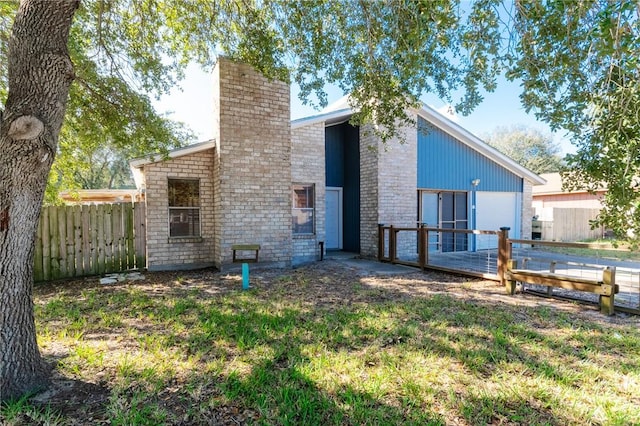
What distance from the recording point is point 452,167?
12.0 meters

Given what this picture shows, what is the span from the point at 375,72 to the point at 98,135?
5.99 metres

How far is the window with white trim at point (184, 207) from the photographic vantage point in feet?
26.5

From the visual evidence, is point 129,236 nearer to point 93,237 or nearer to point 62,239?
point 93,237

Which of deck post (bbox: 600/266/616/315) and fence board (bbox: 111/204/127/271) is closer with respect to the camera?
deck post (bbox: 600/266/616/315)

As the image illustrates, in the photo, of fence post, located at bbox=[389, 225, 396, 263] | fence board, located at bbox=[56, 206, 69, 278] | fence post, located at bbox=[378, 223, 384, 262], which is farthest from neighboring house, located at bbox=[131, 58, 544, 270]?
fence board, located at bbox=[56, 206, 69, 278]

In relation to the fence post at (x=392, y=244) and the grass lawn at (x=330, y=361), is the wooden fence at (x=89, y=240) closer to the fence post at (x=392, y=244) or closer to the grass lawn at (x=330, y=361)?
the grass lawn at (x=330, y=361)

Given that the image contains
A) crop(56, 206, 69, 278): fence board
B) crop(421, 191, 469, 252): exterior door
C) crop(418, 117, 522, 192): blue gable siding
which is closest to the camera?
crop(56, 206, 69, 278): fence board

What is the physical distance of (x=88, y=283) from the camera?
6699mm

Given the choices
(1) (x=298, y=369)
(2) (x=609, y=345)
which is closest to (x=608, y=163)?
(2) (x=609, y=345)

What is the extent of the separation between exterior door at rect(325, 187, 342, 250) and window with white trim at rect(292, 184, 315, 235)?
1.69 metres

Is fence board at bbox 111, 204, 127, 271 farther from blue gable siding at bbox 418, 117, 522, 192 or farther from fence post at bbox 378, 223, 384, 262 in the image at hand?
blue gable siding at bbox 418, 117, 522, 192

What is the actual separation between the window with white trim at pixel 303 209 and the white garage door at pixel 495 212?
262 inches

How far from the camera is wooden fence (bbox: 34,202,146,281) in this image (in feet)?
22.8

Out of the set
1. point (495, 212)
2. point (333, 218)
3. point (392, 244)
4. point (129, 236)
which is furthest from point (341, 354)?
point (495, 212)
